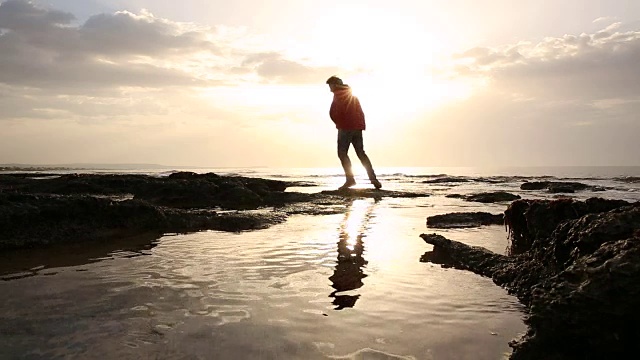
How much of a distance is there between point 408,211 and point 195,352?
8.13 metres

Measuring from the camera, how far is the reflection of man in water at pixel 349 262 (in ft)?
11.1

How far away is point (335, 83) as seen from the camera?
611 inches

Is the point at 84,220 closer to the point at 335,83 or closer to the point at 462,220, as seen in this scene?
the point at 462,220

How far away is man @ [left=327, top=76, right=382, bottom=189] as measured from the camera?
15.6 m

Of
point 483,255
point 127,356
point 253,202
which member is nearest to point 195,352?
point 127,356

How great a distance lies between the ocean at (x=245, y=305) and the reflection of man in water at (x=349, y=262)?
0.08ft

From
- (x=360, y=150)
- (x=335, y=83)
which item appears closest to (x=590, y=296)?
(x=335, y=83)

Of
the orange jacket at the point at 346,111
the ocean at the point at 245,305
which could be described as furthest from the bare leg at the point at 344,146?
the ocean at the point at 245,305

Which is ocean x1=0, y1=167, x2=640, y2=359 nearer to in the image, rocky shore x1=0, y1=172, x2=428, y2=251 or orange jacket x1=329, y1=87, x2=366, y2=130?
rocky shore x1=0, y1=172, x2=428, y2=251

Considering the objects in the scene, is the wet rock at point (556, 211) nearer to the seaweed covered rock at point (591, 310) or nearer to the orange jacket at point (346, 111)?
the seaweed covered rock at point (591, 310)

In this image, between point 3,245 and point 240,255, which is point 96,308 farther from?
point 3,245

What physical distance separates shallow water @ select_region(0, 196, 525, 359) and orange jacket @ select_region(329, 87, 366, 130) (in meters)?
11.0

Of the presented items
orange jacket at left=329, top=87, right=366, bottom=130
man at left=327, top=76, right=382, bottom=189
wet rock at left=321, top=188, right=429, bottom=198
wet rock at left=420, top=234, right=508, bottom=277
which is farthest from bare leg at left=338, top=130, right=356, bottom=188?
wet rock at left=420, top=234, right=508, bottom=277

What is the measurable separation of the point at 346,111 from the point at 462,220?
8621 mm
